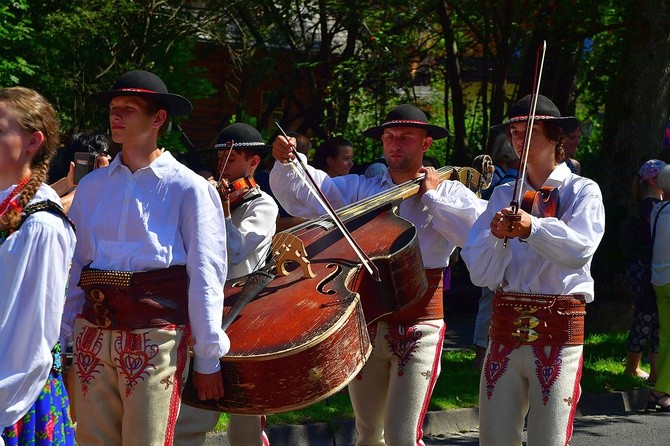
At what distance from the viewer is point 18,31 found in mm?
13234

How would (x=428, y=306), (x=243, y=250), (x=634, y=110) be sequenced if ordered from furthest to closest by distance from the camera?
(x=634, y=110) → (x=428, y=306) → (x=243, y=250)

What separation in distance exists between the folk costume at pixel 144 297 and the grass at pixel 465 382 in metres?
2.73

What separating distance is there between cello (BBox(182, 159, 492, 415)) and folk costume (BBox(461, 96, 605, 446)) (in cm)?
46

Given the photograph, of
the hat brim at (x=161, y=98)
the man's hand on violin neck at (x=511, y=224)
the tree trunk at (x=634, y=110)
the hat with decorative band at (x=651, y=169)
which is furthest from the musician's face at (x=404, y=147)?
the tree trunk at (x=634, y=110)

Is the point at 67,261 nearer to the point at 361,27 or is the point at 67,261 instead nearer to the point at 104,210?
the point at 104,210

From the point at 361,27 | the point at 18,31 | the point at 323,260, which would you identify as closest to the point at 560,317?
the point at 323,260

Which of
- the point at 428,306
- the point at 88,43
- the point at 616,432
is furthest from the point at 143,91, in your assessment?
the point at 88,43

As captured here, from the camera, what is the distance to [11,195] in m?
3.48

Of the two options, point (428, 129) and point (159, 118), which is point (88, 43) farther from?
point (159, 118)

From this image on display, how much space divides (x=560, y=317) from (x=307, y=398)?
131cm

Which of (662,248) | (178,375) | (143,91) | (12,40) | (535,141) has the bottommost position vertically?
(662,248)

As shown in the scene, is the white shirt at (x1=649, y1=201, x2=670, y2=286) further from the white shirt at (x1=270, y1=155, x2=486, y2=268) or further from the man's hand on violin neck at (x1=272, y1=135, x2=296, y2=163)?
the man's hand on violin neck at (x1=272, y1=135, x2=296, y2=163)

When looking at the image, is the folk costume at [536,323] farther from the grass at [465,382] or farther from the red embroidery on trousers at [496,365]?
the grass at [465,382]

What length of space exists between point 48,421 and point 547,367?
7.50 feet
